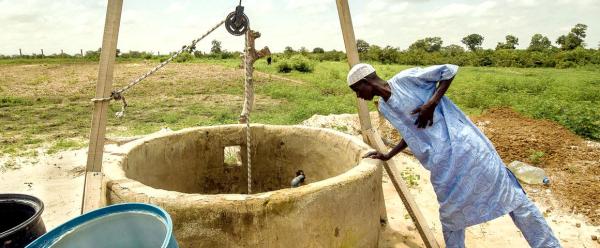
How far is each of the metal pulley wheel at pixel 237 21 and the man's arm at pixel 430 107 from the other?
1398mm

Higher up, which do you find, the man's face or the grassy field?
the man's face

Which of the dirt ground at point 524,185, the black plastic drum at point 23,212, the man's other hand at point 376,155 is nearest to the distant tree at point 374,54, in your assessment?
the dirt ground at point 524,185

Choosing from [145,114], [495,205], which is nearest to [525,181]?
[495,205]

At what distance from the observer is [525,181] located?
5879 millimetres

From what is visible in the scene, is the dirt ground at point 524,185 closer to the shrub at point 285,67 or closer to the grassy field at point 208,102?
the grassy field at point 208,102

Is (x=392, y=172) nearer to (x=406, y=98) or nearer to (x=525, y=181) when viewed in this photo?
(x=406, y=98)

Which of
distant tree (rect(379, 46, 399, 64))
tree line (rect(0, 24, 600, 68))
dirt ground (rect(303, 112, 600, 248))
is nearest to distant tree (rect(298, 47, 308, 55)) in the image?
tree line (rect(0, 24, 600, 68))

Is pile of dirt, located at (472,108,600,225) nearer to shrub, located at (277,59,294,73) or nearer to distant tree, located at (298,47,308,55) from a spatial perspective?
shrub, located at (277,59,294,73)

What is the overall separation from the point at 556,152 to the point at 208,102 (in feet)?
28.2

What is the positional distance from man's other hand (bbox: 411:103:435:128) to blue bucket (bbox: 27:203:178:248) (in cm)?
160

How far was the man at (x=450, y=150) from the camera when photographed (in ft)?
8.58

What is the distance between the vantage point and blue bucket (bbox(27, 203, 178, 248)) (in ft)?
5.67

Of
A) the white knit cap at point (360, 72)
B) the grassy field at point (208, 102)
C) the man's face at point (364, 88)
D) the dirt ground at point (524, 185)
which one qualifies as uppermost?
the white knit cap at point (360, 72)

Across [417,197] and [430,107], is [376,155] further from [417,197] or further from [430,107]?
[417,197]
